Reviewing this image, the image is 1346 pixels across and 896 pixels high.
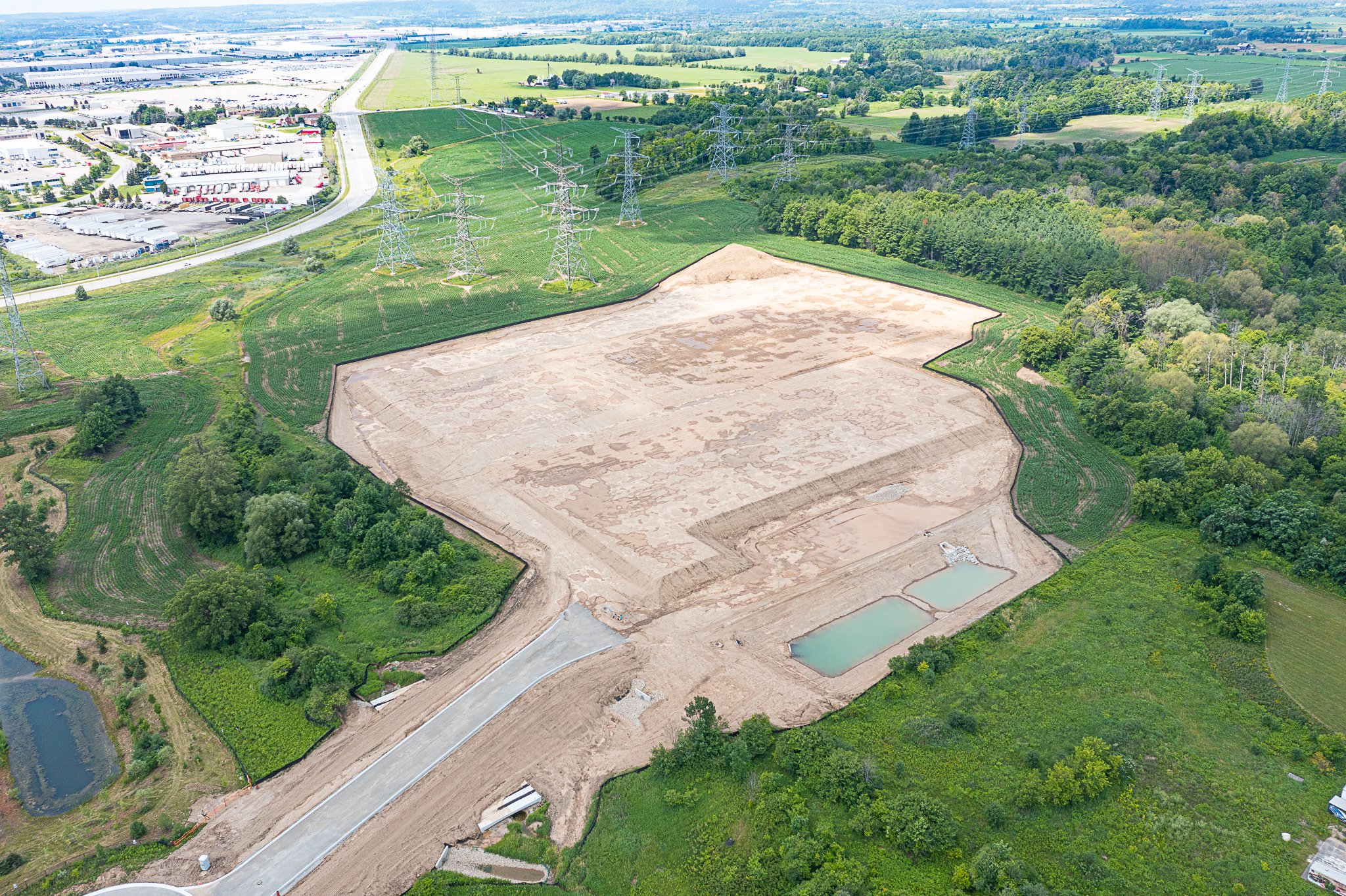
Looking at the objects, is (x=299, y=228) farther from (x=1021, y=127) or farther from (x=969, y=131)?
(x=1021, y=127)

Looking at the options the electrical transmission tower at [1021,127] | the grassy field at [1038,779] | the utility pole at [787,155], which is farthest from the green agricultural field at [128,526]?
the electrical transmission tower at [1021,127]

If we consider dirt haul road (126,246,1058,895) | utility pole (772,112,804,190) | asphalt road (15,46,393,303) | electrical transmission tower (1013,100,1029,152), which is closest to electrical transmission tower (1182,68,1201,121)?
electrical transmission tower (1013,100,1029,152)

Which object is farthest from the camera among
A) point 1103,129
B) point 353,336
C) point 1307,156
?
point 1103,129

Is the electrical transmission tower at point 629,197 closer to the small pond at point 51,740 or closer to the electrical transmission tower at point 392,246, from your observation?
the electrical transmission tower at point 392,246

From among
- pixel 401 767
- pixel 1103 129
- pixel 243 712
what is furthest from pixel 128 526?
pixel 1103 129

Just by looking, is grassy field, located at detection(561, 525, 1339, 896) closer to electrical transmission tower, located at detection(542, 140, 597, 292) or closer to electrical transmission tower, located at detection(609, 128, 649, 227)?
electrical transmission tower, located at detection(542, 140, 597, 292)

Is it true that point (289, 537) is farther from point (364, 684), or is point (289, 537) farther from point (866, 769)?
point (866, 769)
